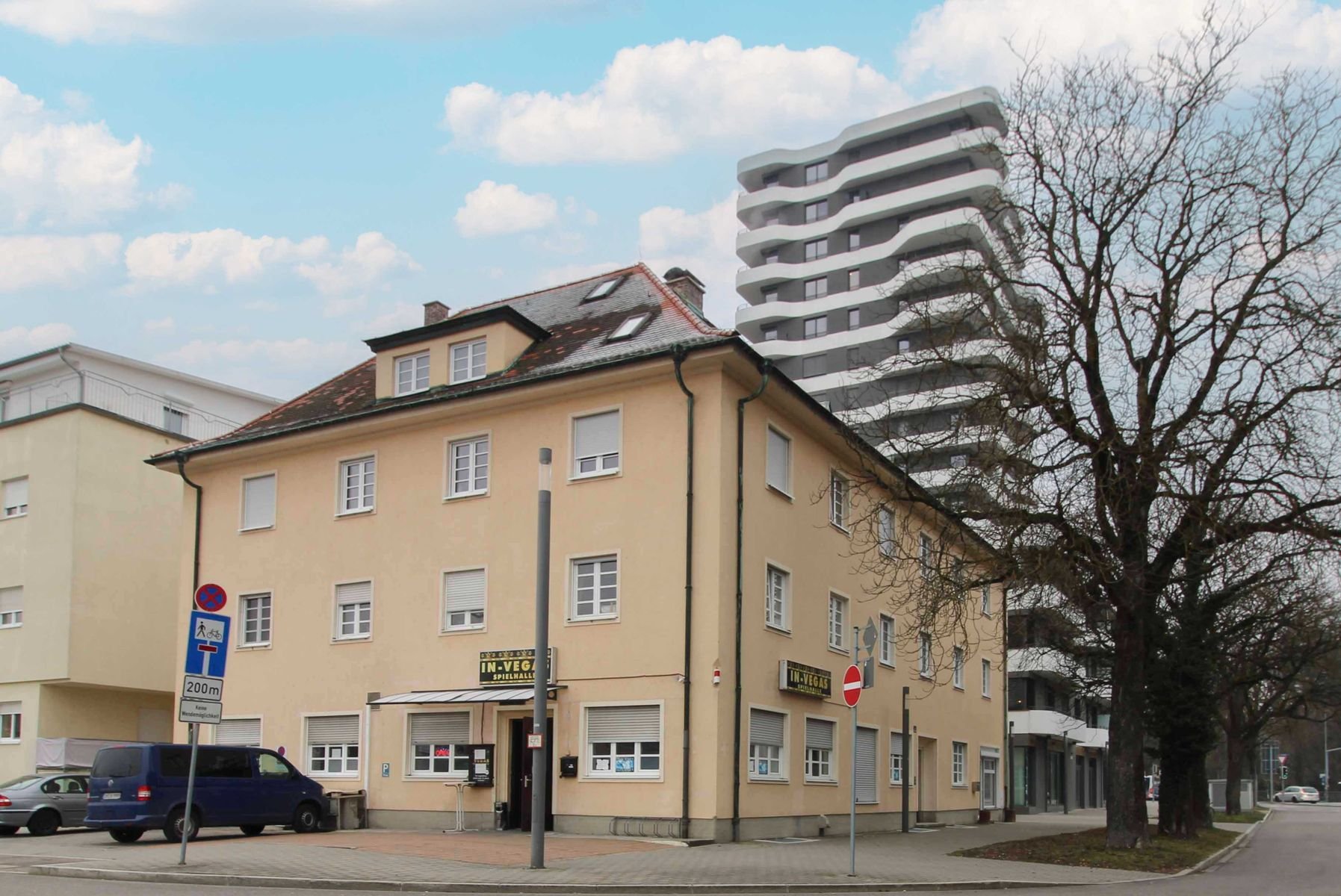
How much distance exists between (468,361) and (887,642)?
499 inches

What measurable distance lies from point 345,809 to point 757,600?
9.20 m

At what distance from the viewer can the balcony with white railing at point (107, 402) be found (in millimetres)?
38594

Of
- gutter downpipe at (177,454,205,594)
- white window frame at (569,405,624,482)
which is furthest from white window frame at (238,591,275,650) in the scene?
white window frame at (569,405,624,482)

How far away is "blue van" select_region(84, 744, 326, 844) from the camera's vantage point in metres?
20.1

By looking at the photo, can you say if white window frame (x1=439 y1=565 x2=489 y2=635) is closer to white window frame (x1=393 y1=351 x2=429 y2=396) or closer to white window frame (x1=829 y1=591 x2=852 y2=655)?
white window frame (x1=393 y1=351 x2=429 y2=396)

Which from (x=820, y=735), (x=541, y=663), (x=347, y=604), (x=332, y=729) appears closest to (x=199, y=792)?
(x=332, y=729)

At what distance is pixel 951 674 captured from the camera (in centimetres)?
3506

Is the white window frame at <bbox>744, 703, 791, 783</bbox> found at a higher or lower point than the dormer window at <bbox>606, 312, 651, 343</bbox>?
lower

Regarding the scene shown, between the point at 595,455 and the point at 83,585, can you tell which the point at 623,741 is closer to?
the point at 595,455

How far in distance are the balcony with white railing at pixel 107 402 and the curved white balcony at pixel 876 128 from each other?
174 ft

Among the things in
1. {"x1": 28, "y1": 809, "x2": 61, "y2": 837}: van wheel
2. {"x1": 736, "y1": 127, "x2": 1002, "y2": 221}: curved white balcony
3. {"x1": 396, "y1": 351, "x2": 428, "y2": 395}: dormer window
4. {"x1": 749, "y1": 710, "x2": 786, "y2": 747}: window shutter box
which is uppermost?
{"x1": 736, "y1": 127, "x2": 1002, "y2": 221}: curved white balcony

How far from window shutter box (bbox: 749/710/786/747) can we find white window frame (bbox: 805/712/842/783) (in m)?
1.04

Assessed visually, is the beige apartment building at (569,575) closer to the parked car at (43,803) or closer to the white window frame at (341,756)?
the white window frame at (341,756)

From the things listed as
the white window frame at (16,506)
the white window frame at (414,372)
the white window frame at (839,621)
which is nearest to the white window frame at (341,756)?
the white window frame at (414,372)
